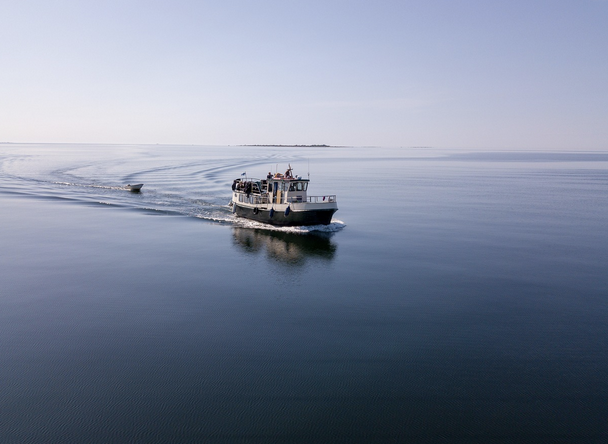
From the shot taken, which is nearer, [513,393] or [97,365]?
[513,393]

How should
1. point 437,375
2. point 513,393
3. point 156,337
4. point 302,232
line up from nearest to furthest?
point 513,393 < point 437,375 < point 156,337 < point 302,232

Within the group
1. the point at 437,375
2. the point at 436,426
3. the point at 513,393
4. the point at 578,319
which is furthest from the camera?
the point at 578,319

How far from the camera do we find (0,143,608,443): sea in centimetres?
1523

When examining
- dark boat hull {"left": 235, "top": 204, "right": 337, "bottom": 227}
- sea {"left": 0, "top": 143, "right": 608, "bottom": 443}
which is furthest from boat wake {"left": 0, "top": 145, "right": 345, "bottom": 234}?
sea {"left": 0, "top": 143, "right": 608, "bottom": 443}

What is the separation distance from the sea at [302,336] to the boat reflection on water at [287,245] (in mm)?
364

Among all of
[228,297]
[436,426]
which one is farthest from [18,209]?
[436,426]

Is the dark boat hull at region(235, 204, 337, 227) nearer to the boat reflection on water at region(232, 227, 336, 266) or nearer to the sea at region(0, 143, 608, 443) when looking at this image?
the sea at region(0, 143, 608, 443)

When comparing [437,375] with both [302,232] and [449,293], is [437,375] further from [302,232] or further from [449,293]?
[302,232]

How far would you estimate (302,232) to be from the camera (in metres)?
46.3

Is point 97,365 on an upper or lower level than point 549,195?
lower

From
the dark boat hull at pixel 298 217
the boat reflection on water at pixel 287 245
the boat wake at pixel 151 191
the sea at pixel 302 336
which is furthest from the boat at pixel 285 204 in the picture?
the boat reflection on water at pixel 287 245

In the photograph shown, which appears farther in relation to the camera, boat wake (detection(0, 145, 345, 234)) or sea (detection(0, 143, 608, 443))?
boat wake (detection(0, 145, 345, 234))

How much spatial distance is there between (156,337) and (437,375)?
13626mm

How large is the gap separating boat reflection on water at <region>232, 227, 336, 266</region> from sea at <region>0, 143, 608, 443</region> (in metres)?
0.36
